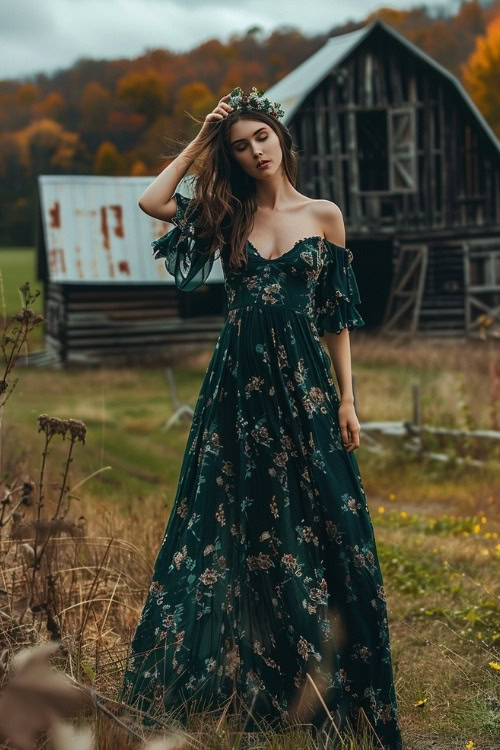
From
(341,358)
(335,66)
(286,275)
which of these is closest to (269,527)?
(341,358)

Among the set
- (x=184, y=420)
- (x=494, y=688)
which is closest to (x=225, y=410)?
(x=494, y=688)

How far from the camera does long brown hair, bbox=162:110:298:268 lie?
345cm

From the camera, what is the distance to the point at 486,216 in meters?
19.7

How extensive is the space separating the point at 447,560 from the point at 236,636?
333cm

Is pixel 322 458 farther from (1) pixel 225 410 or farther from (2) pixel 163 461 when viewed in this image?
(2) pixel 163 461

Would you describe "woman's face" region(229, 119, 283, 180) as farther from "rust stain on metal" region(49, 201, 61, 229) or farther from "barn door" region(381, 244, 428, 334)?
"barn door" region(381, 244, 428, 334)

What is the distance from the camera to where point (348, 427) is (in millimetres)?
3332

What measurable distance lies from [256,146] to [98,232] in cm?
1506

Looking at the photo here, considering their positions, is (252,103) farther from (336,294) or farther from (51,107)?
(51,107)

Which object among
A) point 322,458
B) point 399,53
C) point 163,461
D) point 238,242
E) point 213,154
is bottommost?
point 163,461

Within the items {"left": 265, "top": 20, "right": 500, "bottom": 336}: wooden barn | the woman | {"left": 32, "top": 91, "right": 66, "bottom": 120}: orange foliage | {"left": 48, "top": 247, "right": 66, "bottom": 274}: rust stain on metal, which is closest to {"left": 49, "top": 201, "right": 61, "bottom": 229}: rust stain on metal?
{"left": 48, "top": 247, "right": 66, "bottom": 274}: rust stain on metal

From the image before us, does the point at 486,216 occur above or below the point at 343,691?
above

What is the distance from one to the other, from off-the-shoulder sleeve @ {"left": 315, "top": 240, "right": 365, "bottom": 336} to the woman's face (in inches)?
13.5

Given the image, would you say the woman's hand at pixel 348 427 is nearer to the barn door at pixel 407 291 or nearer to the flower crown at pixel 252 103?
the flower crown at pixel 252 103
